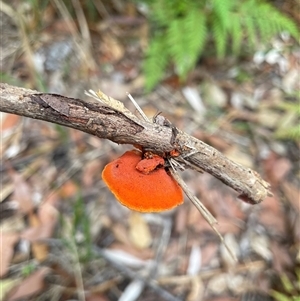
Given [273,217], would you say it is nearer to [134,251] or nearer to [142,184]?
[134,251]

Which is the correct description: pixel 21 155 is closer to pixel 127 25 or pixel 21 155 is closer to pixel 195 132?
pixel 195 132

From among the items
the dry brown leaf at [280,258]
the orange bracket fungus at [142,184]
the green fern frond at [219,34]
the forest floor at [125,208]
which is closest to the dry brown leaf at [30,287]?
the forest floor at [125,208]

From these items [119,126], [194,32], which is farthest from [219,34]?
[119,126]

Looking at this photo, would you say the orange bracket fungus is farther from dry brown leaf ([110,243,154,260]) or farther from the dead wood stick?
dry brown leaf ([110,243,154,260])

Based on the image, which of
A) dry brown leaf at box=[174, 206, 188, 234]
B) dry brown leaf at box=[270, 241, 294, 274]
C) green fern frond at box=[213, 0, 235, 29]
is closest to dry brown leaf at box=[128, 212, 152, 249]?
dry brown leaf at box=[174, 206, 188, 234]

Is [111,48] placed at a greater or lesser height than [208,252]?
greater

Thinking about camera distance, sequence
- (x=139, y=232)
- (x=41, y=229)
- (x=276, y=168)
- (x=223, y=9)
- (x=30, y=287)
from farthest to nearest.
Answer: (x=276, y=168) → (x=223, y=9) → (x=139, y=232) → (x=41, y=229) → (x=30, y=287)
